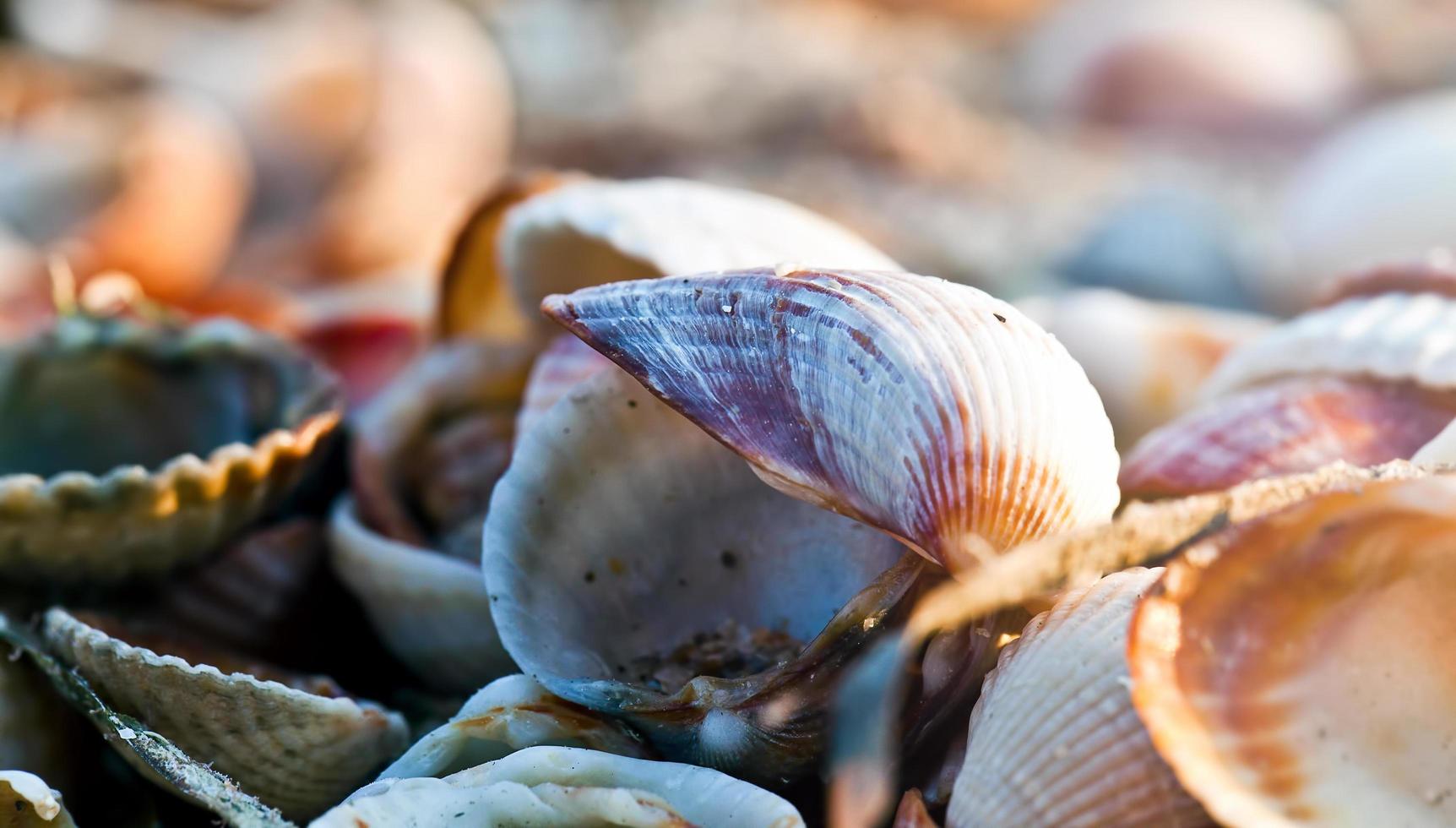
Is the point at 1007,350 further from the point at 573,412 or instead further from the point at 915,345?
the point at 573,412

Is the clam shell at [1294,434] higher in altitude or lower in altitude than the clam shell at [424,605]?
higher

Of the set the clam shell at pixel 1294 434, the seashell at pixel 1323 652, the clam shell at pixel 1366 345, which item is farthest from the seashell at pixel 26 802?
the clam shell at pixel 1366 345

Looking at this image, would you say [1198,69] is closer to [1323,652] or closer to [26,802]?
[1323,652]

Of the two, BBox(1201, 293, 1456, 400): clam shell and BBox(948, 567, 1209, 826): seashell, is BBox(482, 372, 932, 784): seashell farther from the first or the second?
BBox(1201, 293, 1456, 400): clam shell

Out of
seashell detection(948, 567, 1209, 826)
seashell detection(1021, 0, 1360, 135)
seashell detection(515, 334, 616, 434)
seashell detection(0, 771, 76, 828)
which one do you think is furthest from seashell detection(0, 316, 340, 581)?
seashell detection(1021, 0, 1360, 135)

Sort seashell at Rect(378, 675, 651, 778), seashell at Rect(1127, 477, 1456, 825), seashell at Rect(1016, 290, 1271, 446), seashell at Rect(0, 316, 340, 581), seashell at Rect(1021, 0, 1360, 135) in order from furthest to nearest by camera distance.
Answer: seashell at Rect(1021, 0, 1360, 135) → seashell at Rect(1016, 290, 1271, 446) → seashell at Rect(0, 316, 340, 581) → seashell at Rect(378, 675, 651, 778) → seashell at Rect(1127, 477, 1456, 825)

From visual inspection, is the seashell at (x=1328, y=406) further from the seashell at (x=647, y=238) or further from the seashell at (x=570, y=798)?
the seashell at (x=570, y=798)
